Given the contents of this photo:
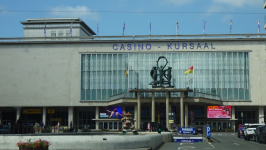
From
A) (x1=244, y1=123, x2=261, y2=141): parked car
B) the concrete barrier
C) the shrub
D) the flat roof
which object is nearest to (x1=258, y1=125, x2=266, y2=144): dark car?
(x1=244, y1=123, x2=261, y2=141): parked car

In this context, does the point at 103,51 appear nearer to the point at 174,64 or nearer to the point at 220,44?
the point at 174,64

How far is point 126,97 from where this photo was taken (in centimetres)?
6488

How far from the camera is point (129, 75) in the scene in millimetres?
71000

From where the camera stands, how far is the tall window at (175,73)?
69.6 metres

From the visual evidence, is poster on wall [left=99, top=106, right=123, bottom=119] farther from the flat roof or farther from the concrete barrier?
the concrete barrier

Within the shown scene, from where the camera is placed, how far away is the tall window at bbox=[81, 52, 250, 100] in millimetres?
69625

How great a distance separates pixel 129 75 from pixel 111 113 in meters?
7.93

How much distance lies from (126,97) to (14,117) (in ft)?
86.0

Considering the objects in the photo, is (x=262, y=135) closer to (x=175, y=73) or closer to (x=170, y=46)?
(x=175, y=73)

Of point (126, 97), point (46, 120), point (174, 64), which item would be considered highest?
point (174, 64)

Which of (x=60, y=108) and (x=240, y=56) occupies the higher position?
(x=240, y=56)

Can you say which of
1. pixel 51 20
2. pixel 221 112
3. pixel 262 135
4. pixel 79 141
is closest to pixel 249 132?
pixel 262 135

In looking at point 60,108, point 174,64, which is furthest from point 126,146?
point 60,108

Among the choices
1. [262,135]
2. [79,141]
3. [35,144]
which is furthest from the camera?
[262,135]
